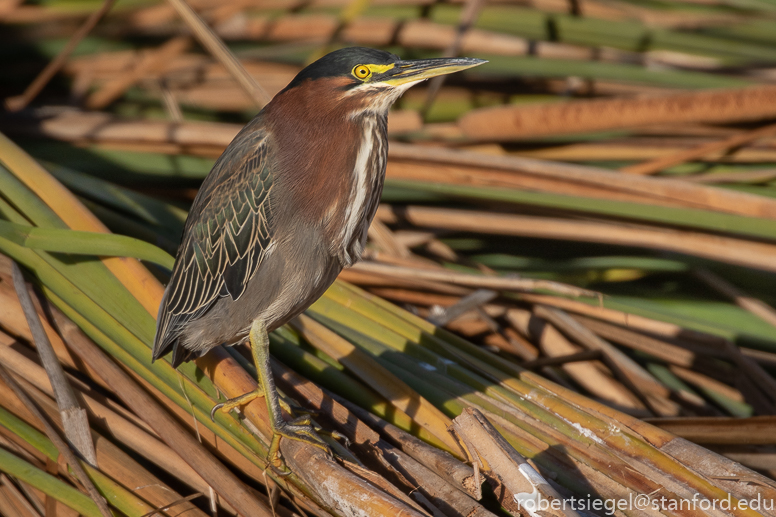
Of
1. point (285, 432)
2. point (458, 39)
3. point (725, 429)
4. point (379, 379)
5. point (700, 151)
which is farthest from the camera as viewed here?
point (458, 39)

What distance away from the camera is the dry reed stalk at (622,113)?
11.4 ft

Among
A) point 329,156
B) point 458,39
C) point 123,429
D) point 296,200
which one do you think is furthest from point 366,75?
point 458,39

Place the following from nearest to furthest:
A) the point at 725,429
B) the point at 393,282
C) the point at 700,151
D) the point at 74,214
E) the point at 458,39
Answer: the point at 725,429
the point at 74,214
the point at 393,282
the point at 700,151
the point at 458,39

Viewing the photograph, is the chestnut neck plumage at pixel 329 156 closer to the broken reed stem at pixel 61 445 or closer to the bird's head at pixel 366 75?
the bird's head at pixel 366 75

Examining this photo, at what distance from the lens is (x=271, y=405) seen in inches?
92.3

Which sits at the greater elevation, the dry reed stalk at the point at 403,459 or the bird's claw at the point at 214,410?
the bird's claw at the point at 214,410

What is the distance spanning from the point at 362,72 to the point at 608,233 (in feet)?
4.99

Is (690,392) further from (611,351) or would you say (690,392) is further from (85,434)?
(85,434)

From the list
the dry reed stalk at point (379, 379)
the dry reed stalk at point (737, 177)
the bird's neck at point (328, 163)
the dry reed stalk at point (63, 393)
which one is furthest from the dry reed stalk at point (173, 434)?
the dry reed stalk at point (737, 177)

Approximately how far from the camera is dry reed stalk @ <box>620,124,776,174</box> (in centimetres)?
352

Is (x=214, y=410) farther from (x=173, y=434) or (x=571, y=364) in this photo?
(x=571, y=364)

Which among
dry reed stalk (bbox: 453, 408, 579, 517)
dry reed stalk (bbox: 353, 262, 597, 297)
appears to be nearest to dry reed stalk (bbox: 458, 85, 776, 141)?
dry reed stalk (bbox: 353, 262, 597, 297)

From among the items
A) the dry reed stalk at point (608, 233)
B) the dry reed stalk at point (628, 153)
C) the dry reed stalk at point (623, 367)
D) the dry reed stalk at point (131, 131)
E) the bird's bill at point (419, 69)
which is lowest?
the dry reed stalk at point (623, 367)

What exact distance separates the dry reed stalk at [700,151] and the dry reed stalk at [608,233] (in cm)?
48
